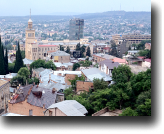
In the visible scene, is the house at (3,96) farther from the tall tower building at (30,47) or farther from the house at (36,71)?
the tall tower building at (30,47)

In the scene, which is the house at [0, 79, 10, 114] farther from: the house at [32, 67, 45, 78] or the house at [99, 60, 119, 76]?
the house at [32, 67, 45, 78]

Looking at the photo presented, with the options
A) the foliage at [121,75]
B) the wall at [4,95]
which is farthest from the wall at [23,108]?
Result: the foliage at [121,75]

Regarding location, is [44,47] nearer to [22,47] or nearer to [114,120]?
[22,47]

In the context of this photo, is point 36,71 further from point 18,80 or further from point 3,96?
point 3,96

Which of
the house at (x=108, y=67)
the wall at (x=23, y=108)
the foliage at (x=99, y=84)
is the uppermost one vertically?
the house at (x=108, y=67)

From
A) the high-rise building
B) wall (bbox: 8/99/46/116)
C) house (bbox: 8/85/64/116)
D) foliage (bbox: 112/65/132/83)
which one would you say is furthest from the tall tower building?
the high-rise building

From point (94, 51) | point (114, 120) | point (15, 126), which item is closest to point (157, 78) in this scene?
point (114, 120)

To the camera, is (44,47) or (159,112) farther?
(44,47)

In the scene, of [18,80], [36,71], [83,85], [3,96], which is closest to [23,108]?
[83,85]
